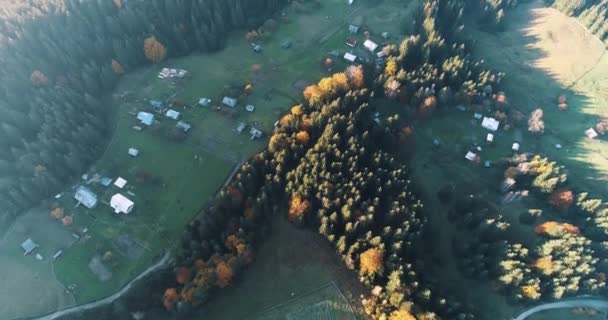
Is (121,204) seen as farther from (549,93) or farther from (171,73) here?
(549,93)

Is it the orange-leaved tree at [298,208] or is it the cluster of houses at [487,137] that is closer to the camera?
the orange-leaved tree at [298,208]

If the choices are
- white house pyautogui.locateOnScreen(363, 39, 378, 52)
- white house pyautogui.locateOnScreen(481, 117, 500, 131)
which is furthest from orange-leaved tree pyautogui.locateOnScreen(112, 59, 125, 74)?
white house pyautogui.locateOnScreen(481, 117, 500, 131)

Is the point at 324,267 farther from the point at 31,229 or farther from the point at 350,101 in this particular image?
the point at 31,229

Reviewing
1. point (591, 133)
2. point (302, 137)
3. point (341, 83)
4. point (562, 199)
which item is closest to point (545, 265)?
point (562, 199)

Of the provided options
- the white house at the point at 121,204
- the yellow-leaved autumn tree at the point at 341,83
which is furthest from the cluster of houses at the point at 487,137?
the white house at the point at 121,204

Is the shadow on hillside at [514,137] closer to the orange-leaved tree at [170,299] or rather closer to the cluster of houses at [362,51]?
the cluster of houses at [362,51]

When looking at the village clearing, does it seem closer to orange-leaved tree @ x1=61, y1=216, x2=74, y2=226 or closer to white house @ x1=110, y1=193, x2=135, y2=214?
orange-leaved tree @ x1=61, y1=216, x2=74, y2=226
